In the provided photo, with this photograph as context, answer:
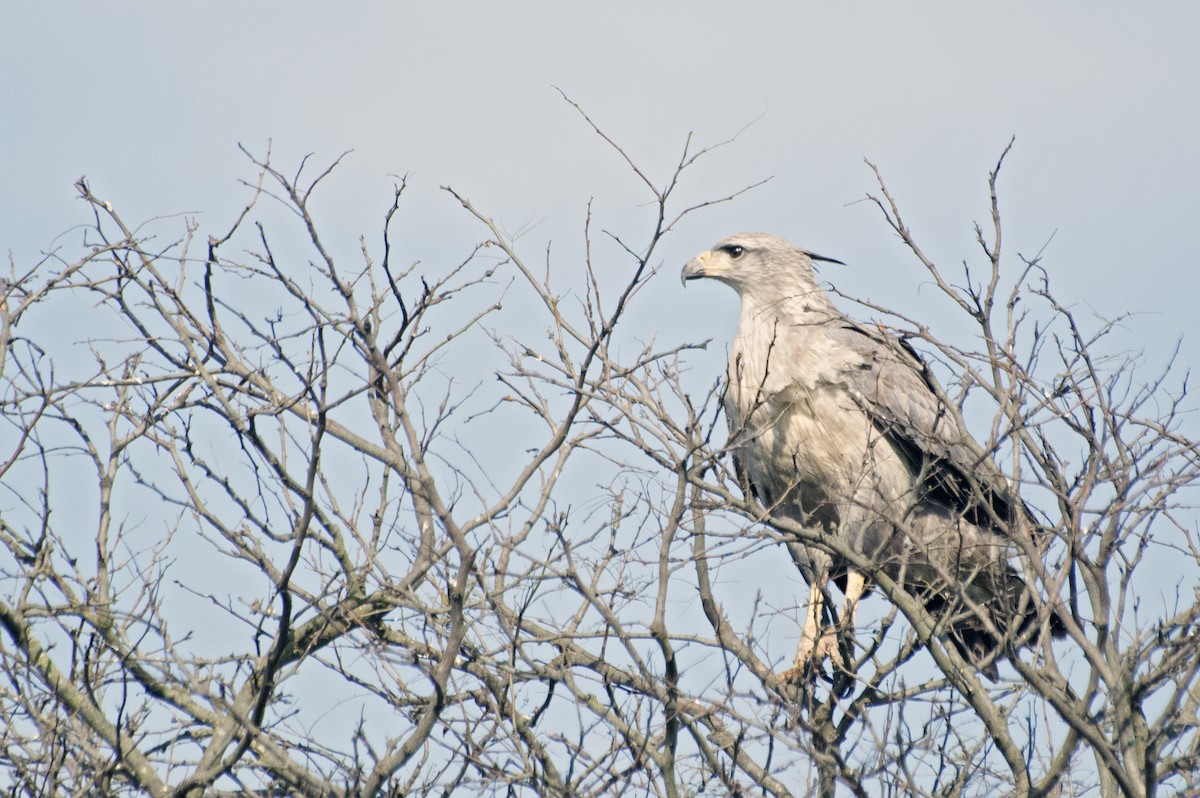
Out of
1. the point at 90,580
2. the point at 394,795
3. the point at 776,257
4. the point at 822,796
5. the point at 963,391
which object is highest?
the point at 776,257

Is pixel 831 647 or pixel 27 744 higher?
pixel 831 647

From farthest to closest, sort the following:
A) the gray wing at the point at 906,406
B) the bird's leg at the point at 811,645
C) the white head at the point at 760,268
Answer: the white head at the point at 760,268 → the gray wing at the point at 906,406 → the bird's leg at the point at 811,645

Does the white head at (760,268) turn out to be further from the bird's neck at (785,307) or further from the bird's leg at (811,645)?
the bird's leg at (811,645)

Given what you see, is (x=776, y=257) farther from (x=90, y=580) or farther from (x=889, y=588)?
(x=90, y=580)

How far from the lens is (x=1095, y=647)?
15.2 ft

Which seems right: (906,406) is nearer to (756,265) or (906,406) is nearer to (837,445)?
(837,445)

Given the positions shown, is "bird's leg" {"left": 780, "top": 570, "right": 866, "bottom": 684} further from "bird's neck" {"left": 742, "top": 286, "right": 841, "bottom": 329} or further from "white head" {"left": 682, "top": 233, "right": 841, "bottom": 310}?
"white head" {"left": 682, "top": 233, "right": 841, "bottom": 310}

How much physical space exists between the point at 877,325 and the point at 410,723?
8.02 ft

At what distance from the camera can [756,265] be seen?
7773 millimetres

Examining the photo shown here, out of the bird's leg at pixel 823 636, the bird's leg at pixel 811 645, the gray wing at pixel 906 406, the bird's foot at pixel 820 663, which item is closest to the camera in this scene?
the bird's foot at pixel 820 663

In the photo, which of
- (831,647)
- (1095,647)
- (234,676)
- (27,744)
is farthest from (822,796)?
(27,744)

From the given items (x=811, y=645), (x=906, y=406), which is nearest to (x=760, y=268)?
(x=906, y=406)

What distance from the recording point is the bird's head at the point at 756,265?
7.72 metres

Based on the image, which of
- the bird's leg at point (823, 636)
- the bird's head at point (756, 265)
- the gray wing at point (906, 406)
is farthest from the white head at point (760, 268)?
the bird's leg at point (823, 636)
